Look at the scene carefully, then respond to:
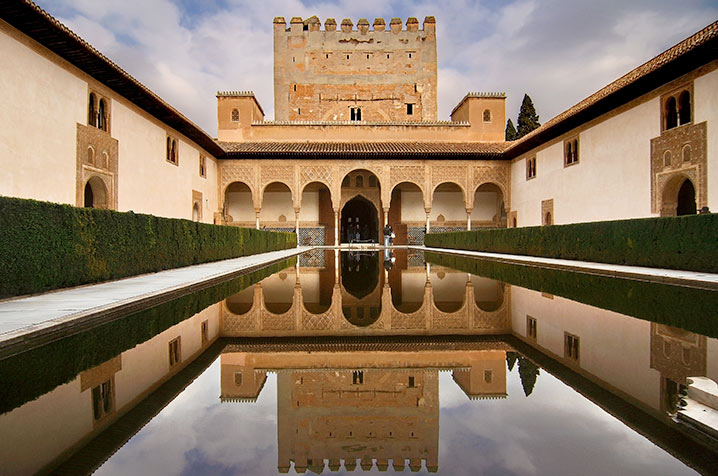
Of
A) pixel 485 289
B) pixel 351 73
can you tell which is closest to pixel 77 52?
pixel 485 289

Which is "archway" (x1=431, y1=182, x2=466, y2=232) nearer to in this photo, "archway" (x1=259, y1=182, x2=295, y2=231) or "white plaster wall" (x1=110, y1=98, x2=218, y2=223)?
"archway" (x1=259, y1=182, x2=295, y2=231)

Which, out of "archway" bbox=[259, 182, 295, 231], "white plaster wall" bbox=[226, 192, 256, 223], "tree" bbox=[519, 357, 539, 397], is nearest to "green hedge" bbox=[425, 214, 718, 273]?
"tree" bbox=[519, 357, 539, 397]

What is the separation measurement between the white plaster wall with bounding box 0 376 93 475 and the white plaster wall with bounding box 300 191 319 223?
23.1 m

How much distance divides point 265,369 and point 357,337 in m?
0.90

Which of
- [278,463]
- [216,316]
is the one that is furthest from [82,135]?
[278,463]

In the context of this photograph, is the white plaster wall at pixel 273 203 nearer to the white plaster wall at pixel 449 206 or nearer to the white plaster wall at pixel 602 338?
the white plaster wall at pixel 449 206

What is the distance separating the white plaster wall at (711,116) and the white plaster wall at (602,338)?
7.92m

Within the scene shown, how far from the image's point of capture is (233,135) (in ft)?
80.5

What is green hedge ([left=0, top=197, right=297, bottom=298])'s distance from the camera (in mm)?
5012

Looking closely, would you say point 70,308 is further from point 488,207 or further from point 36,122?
point 488,207

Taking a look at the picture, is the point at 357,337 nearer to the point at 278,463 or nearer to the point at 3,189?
the point at 278,463

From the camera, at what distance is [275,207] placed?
80.5 ft

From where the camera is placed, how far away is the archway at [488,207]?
24.9 metres

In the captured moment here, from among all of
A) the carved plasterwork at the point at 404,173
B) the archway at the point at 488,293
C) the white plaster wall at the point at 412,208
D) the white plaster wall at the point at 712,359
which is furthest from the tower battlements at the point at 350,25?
the white plaster wall at the point at 712,359
